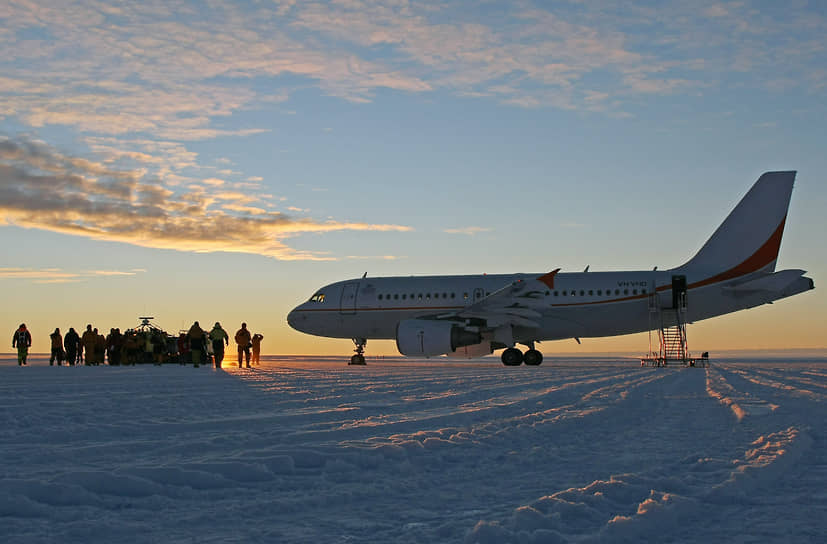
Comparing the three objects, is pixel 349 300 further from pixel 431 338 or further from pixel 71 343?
pixel 71 343

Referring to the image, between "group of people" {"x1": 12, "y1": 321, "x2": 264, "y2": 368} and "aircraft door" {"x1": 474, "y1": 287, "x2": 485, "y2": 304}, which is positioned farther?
"aircraft door" {"x1": 474, "y1": 287, "x2": 485, "y2": 304}

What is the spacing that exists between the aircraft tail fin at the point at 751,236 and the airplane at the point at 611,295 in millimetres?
34

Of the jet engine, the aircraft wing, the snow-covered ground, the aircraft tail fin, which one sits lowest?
the snow-covered ground

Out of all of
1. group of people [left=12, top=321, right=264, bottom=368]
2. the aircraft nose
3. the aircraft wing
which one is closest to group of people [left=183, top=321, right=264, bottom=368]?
group of people [left=12, top=321, right=264, bottom=368]

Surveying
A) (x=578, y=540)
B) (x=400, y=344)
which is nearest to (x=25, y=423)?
(x=578, y=540)

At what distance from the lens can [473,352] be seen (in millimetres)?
28703

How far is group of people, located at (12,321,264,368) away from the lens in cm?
2625

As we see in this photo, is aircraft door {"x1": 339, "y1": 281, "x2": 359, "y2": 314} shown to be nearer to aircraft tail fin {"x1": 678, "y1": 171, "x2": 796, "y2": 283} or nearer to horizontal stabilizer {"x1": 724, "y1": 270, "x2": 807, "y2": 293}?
aircraft tail fin {"x1": 678, "y1": 171, "x2": 796, "y2": 283}

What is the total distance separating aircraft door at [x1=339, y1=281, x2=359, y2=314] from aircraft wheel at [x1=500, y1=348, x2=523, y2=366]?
20.6 feet

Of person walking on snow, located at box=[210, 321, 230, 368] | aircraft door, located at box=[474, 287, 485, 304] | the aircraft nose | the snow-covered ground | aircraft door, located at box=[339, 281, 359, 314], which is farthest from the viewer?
the aircraft nose

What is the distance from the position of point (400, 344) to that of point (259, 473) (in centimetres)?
2232

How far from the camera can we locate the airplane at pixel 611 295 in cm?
2681

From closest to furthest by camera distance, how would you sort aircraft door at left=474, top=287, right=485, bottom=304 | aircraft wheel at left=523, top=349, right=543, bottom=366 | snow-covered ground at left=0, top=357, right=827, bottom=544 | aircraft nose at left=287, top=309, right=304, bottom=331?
snow-covered ground at left=0, top=357, right=827, bottom=544
aircraft wheel at left=523, top=349, right=543, bottom=366
aircraft door at left=474, top=287, right=485, bottom=304
aircraft nose at left=287, top=309, right=304, bottom=331

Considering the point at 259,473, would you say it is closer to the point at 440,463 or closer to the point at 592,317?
the point at 440,463
